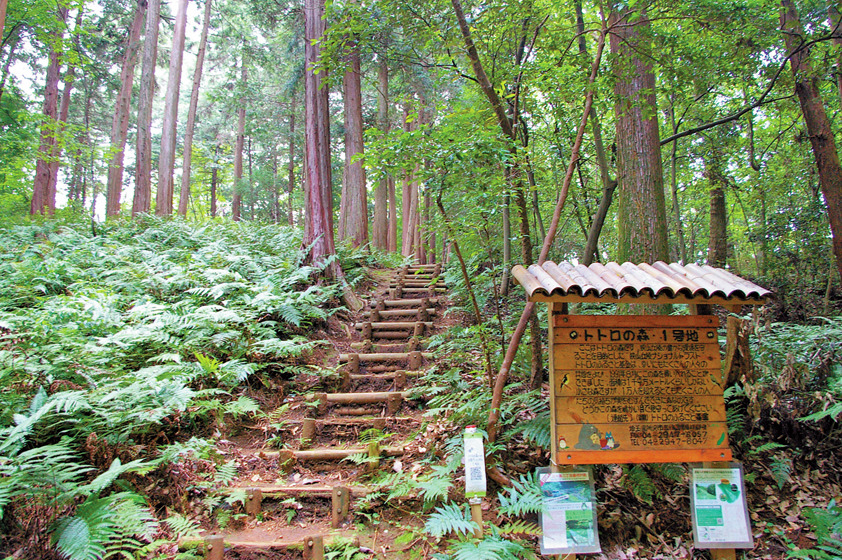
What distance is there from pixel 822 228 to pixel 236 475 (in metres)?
10.3

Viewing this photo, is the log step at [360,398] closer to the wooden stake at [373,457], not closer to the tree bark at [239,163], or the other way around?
the wooden stake at [373,457]

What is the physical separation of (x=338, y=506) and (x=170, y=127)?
45.8 ft

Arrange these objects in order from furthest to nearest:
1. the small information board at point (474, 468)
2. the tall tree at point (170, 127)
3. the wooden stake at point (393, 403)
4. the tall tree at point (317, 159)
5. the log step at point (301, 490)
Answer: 1. the tall tree at point (170, 127)
2. the tall tree at point (317, 159)
3. the wooden stake at point (393, 403)
4. the log step at point (301, 490)
5. the small information board at point (474, 468)

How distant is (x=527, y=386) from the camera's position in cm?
433

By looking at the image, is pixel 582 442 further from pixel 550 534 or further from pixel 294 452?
pixel 294 452

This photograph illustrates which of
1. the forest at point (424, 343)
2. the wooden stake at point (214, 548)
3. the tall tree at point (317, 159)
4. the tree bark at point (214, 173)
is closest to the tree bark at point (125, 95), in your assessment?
the forest at point (424, 343)

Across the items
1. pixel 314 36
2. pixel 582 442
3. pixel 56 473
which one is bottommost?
pixel 56 473

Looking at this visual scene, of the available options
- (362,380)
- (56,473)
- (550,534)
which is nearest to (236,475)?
(56,473)

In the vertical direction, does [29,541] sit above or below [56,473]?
below

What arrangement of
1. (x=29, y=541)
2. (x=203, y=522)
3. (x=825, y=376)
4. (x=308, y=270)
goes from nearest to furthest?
(x=29, y=541) → (x=203, y=522) → (x=825, y=376) → (x=308, y=270)

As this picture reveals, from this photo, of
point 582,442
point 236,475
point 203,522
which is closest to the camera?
point 582,442

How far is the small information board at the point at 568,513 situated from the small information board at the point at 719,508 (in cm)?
65

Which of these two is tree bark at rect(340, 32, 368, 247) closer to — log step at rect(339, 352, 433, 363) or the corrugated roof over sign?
log step at rect(339, 352, 433, 363)

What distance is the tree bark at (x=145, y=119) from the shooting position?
39.5 feet
